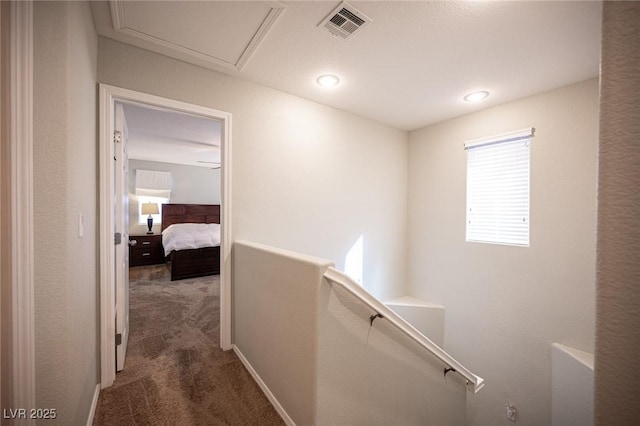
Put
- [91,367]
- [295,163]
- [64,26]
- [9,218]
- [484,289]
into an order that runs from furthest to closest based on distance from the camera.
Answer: [484,289], [295,163], [91,367], [64,26], [9,218]

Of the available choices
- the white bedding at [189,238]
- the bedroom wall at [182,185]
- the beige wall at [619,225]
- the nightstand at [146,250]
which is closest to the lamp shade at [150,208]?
the bedroom wall at [182,185]

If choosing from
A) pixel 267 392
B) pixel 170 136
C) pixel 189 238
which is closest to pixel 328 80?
pixel 267 392

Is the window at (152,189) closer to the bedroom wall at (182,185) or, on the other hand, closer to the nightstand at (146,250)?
the bedroom wall at (182,185)

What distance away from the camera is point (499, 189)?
2.73 metres

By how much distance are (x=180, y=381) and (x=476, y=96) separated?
3733mm

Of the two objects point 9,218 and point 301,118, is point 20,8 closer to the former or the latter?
point 9,218

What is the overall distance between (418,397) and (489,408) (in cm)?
176

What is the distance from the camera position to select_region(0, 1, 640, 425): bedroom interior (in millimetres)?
502

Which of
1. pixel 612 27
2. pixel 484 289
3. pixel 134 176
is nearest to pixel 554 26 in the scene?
pixel 612 27

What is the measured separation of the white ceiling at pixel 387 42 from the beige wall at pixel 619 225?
4.30 ft

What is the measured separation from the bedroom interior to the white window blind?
16.8 feet

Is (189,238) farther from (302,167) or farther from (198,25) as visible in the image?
(198,25)

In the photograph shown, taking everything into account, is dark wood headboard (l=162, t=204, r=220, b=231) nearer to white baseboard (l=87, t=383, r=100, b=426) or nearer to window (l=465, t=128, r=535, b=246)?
white baseboard (l=87, t=383, r=100, b=426)

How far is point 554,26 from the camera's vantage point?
1567mm
